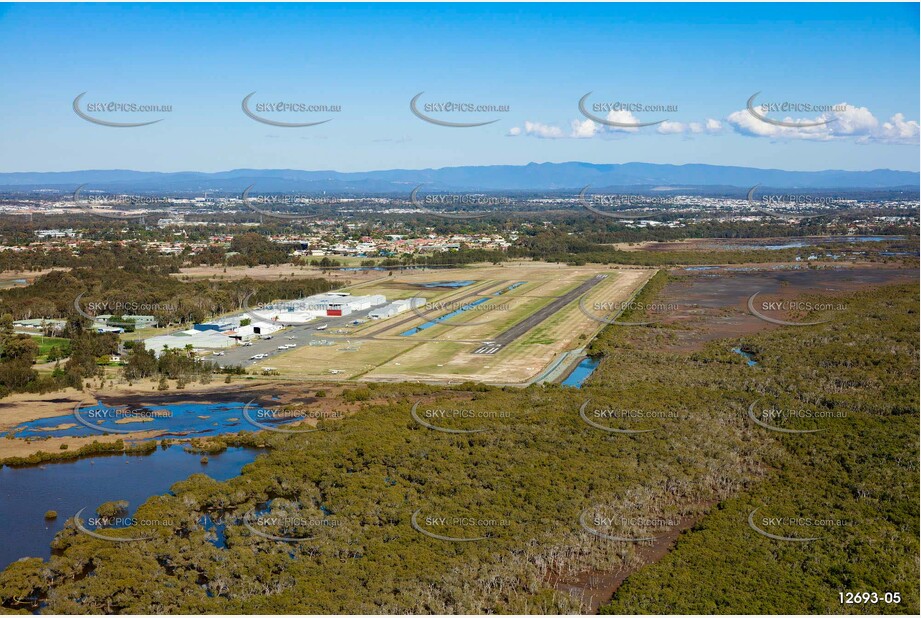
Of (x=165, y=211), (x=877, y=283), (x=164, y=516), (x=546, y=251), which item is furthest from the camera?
(x=165, y=211)

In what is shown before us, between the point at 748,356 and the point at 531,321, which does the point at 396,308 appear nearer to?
the point at 531,321

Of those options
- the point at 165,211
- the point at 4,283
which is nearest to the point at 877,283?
the point at 4,283

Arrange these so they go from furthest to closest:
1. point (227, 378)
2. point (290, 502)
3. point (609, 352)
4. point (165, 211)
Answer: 1. point (165, 211)
2. point (609, 352)
3. point (227, 378)
4. point (290, 502)

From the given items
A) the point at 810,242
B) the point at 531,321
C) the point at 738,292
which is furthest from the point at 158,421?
the point at 810,242

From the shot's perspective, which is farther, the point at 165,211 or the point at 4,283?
the point at 165,211

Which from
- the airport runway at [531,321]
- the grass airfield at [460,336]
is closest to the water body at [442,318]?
the grass airfield at [460,336]

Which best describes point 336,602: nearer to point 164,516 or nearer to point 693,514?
point 164,516
